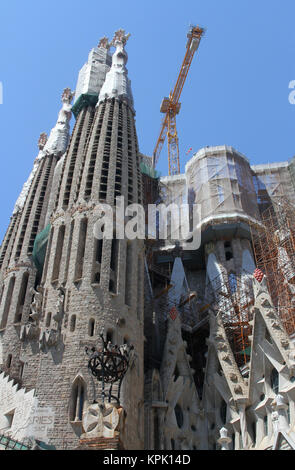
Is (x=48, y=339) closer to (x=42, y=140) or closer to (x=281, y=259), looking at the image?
(x=281, y=259)

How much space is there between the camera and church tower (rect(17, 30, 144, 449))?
20.3m

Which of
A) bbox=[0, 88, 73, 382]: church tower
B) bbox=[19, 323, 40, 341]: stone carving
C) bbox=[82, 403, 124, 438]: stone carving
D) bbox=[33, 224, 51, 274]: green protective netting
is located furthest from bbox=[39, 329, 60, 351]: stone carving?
bbox=[82, 403, 124, 438]: stone carving

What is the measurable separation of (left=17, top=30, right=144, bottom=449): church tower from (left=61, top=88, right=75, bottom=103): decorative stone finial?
11.7 metres

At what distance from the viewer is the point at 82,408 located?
19859 mm

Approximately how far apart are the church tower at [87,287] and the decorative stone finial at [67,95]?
11.7 metres

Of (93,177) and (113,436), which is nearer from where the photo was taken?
(113,436)

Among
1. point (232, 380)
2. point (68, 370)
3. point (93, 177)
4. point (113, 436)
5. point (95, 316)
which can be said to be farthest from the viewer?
point (93, 177)

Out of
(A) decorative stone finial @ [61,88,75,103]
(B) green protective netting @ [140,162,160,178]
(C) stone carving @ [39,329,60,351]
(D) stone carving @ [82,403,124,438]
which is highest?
(A) decorative stone finial @ [61,88,75,103]

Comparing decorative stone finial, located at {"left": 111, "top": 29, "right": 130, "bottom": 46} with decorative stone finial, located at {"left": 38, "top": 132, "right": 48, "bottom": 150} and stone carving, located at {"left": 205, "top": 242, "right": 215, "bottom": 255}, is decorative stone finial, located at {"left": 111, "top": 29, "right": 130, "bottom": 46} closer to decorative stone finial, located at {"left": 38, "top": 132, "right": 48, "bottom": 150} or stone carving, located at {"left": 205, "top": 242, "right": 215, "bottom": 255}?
decorative stone finial, located at {"left": 38, "top": 132, "right": 48, "bottom": 150}

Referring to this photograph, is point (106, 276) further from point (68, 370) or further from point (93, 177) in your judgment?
point (93, 177)

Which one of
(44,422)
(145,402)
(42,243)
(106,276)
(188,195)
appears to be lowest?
(44,422)

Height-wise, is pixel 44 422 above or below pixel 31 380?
below

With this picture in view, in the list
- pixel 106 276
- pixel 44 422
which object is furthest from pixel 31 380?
pixel 106 276

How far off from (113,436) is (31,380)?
12.3 metres
